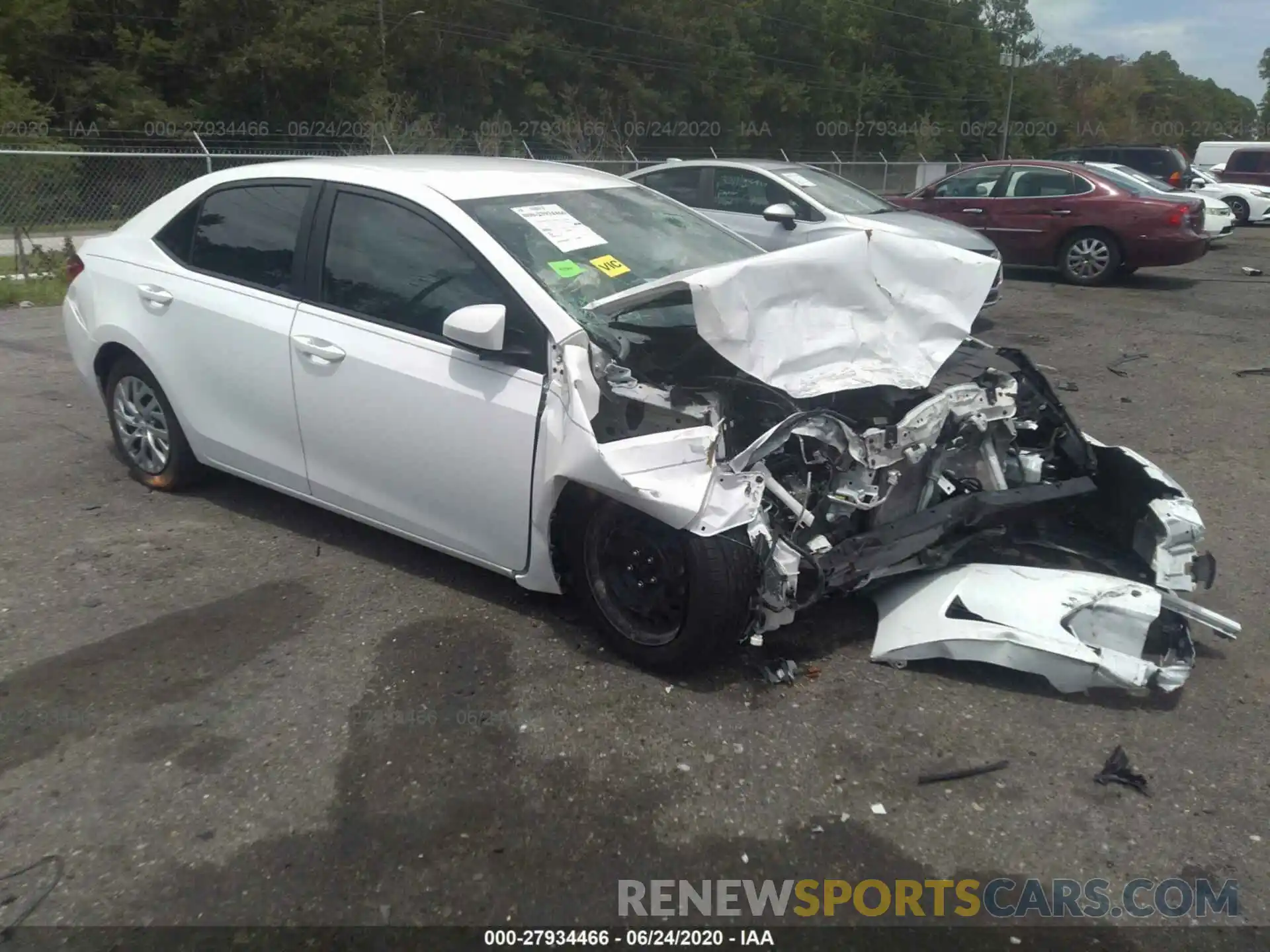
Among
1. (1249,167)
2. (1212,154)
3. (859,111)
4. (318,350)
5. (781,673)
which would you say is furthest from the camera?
(859,111)

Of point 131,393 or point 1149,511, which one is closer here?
point 1149,511

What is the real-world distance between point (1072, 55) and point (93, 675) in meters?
102

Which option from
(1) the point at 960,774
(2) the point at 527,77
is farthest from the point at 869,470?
(2) the point at 527,77

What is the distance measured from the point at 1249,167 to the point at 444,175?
2725 cm

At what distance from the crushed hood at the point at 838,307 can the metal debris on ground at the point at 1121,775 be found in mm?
1402

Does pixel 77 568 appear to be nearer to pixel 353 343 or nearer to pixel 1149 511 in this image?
pixel 353 343

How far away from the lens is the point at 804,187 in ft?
33.3

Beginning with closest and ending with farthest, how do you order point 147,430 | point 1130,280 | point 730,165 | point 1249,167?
point 147,430
point 730,165
point 1130,280
point 1249,167

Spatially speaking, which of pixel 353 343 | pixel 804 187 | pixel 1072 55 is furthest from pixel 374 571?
pixel 1072 55

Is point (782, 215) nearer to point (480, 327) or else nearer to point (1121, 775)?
point (480, 327)

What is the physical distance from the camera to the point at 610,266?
403 cm

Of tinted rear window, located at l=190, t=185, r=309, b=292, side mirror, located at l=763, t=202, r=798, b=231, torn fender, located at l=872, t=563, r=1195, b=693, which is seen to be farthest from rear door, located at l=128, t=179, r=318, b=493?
side mirror, located at l=763, t=202, r=798, b=231

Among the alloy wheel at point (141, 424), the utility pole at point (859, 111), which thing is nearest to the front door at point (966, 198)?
the alloy wheel at point (141, 424)

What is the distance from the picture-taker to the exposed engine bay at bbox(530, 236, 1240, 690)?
11.3 feet
